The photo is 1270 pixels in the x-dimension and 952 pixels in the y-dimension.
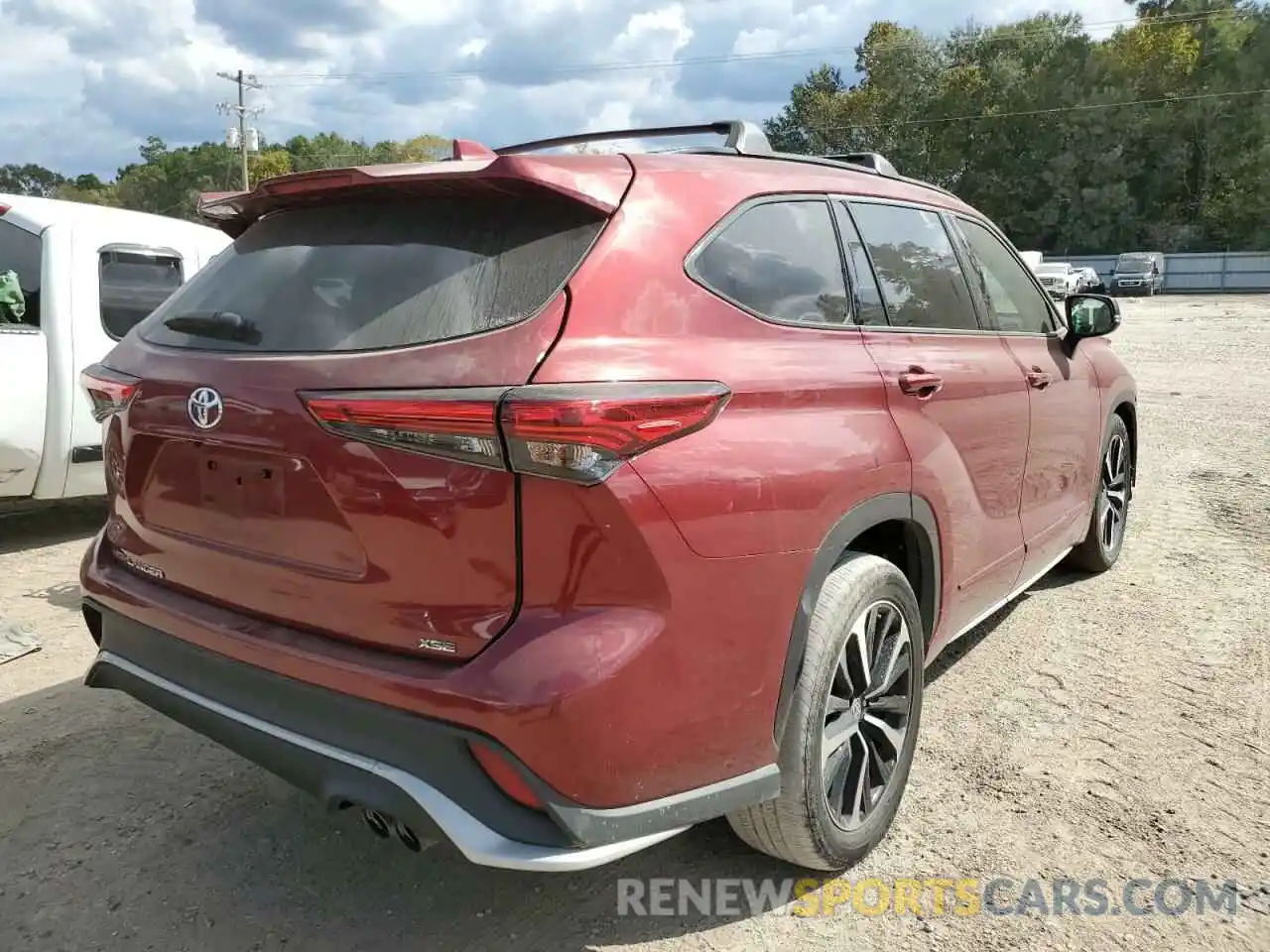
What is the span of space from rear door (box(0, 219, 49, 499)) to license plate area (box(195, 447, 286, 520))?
11.9 ft

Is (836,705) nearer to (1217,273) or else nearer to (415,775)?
(415,775)

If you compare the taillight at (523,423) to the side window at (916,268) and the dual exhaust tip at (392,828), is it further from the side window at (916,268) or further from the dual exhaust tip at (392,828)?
the side window at (916,268)

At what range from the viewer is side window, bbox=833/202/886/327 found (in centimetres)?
294

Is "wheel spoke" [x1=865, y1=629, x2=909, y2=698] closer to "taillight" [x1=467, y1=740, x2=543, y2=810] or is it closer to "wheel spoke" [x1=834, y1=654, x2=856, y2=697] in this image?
"wheel spoke" [x1=834, y1=654, x2=856, y2=697]

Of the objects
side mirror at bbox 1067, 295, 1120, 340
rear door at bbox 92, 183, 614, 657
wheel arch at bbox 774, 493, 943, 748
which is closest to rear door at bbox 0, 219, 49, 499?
rear door at bbox 92, 183, 614, 657

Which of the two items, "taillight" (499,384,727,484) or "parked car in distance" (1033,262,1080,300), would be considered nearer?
"taillight" (499,384,727,484)

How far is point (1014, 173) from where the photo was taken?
5981 cm

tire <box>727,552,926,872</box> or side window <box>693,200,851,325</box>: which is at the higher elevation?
side window <box>693,200,851,325</box>

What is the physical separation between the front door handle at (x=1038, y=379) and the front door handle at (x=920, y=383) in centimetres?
93

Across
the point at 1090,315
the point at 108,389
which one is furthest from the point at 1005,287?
the point at 108,389

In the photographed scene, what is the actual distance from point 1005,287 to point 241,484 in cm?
302

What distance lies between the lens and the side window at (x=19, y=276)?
17.9 feet

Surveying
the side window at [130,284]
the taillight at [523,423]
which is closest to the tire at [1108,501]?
the taillight at [523,423]

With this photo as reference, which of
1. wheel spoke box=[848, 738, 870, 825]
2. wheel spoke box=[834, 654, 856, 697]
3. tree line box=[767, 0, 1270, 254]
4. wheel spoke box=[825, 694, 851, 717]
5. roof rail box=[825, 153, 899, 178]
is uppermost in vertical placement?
tree line box=[767, 0, 1270, 254]
